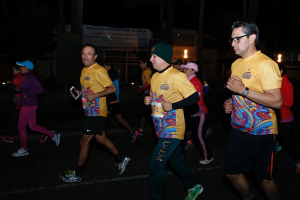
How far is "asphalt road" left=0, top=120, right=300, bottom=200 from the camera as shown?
4.69m

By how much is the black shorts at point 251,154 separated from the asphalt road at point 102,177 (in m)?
1.32

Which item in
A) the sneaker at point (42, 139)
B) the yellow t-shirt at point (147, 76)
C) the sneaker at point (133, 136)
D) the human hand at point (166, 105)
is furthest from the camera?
the yellow t-shirt at point (147, 76)

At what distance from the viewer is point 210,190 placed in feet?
16.2

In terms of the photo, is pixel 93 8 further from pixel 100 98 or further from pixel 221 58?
pixel 100 98

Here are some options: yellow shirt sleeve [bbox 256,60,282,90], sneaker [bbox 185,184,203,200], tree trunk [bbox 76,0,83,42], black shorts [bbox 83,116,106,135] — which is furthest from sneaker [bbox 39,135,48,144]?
tree trunk [bbox 76,0,83,42]

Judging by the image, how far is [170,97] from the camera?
393 cm

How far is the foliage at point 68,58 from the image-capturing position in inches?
509

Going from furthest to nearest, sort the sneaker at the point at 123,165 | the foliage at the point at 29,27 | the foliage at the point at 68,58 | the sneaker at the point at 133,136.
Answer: the foliage at the point at 29,27
the foliage at the point at 68,58
the sneaker at the point at 133,136
the sneaker at the point at 123,165

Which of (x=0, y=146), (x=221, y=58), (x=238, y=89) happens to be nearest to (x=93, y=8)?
(x=221, y=58)

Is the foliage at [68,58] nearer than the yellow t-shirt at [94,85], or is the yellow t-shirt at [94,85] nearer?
the yellow t-shirt at [94,85]

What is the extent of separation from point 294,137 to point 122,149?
17.2 feet

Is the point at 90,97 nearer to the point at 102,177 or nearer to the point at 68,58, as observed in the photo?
the point at 102,177

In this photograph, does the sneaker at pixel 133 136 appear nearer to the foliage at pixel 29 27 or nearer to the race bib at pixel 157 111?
the race bib at pixel 157 111

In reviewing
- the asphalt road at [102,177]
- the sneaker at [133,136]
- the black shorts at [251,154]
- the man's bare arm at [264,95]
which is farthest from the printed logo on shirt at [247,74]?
the sneaker at [133,136]
